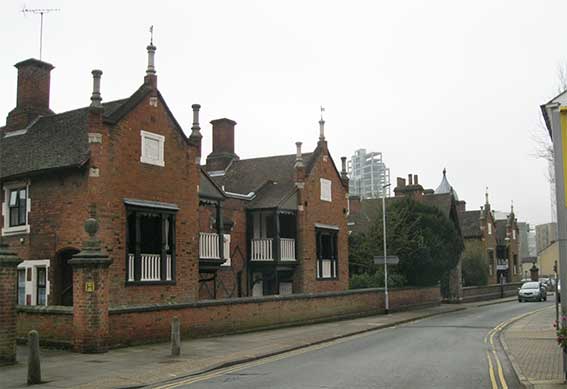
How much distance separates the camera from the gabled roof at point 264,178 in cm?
3325

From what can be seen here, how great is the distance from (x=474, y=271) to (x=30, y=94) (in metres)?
43.0

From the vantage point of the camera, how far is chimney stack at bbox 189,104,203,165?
2630cm

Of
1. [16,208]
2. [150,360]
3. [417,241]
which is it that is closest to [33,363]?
[150,360]

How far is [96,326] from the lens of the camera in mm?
17156

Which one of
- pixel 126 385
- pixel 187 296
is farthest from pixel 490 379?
pixel 187 296

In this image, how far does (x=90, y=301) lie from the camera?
17.0 meters

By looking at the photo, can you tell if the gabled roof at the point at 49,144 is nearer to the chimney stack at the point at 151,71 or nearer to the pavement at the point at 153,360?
the chimney stack at the point at 151,71

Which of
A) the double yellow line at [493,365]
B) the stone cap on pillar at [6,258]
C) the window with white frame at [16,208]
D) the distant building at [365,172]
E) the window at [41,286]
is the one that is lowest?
the double yellow line at [493,365]

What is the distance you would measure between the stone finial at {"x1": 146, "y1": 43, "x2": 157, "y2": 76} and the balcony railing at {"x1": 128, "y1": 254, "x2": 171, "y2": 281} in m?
6.93

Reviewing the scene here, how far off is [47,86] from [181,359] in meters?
16.0

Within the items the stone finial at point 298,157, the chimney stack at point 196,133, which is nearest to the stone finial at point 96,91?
the chimney stack at point 196,133

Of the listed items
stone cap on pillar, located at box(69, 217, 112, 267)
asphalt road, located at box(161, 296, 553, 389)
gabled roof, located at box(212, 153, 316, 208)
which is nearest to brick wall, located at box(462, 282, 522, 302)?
gabled roof, located at box(212, 153, 316, 208)

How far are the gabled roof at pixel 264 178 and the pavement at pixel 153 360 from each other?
10499mm

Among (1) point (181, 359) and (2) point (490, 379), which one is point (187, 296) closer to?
(1) point (181, 359)
